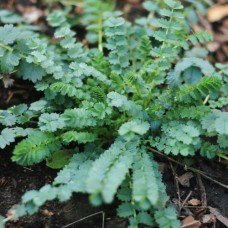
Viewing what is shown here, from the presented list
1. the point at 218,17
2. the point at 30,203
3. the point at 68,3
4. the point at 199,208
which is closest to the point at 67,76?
the point at 30,203

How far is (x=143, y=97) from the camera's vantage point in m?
2.28

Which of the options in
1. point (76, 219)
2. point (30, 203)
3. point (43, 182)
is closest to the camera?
point (30, 203)

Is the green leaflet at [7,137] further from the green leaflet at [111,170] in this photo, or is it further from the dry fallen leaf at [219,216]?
the dry fallen leaf at [219,216]

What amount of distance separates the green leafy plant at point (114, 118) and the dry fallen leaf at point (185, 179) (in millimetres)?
131

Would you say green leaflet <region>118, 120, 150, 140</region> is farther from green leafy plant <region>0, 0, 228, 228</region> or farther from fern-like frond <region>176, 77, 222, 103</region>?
fern-like frond <region>176, 77, 222, 103</region>

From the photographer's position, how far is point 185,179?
2.26 meters

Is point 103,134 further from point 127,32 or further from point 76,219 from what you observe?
point 127,32

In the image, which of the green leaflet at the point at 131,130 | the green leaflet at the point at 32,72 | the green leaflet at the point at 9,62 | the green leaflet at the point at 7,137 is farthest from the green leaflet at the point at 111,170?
the green leaflet at the point at 9,62

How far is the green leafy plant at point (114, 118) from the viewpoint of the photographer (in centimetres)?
185

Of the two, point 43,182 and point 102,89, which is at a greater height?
point 102,89

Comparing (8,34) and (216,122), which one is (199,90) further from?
(8,34)

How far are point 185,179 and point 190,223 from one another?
0.29 meters

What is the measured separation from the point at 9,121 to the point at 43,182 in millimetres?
380

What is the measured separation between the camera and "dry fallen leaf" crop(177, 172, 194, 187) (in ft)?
7.35
